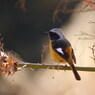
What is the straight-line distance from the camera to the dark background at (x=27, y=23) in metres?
8.62

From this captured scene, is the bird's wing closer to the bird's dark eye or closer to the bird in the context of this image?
the bird

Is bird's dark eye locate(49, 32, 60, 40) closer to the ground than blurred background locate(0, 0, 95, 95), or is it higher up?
higher up

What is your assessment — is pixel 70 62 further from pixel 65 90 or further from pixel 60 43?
pixel 65 90

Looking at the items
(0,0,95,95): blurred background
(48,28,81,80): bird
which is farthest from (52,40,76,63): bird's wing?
(0,0,95,95): blurred background

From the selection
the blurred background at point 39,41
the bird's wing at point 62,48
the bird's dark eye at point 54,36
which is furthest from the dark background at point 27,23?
the bird's wing at point 62,48

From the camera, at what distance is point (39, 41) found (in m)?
8.55

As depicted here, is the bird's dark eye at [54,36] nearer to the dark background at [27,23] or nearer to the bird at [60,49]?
the bird at [60,49]

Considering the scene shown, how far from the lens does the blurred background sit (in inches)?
260

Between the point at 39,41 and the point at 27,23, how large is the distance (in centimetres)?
79

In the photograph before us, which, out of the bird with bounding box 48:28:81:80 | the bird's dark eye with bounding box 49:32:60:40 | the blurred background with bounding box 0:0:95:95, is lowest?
the blurred background with bounding box 0:0:95:95

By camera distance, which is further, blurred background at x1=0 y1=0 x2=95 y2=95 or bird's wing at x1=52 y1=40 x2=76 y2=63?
blurred background at x1=0 y1=0 x2=95 y2=95

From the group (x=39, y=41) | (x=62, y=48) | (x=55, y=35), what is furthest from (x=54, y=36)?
(x=39, y=41)

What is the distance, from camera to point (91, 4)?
239 cm

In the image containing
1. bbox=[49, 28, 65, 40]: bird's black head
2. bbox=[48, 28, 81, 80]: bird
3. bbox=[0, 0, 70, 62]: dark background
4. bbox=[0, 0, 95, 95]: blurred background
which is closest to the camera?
bbox=[48, 28, 81, 80]: bird
